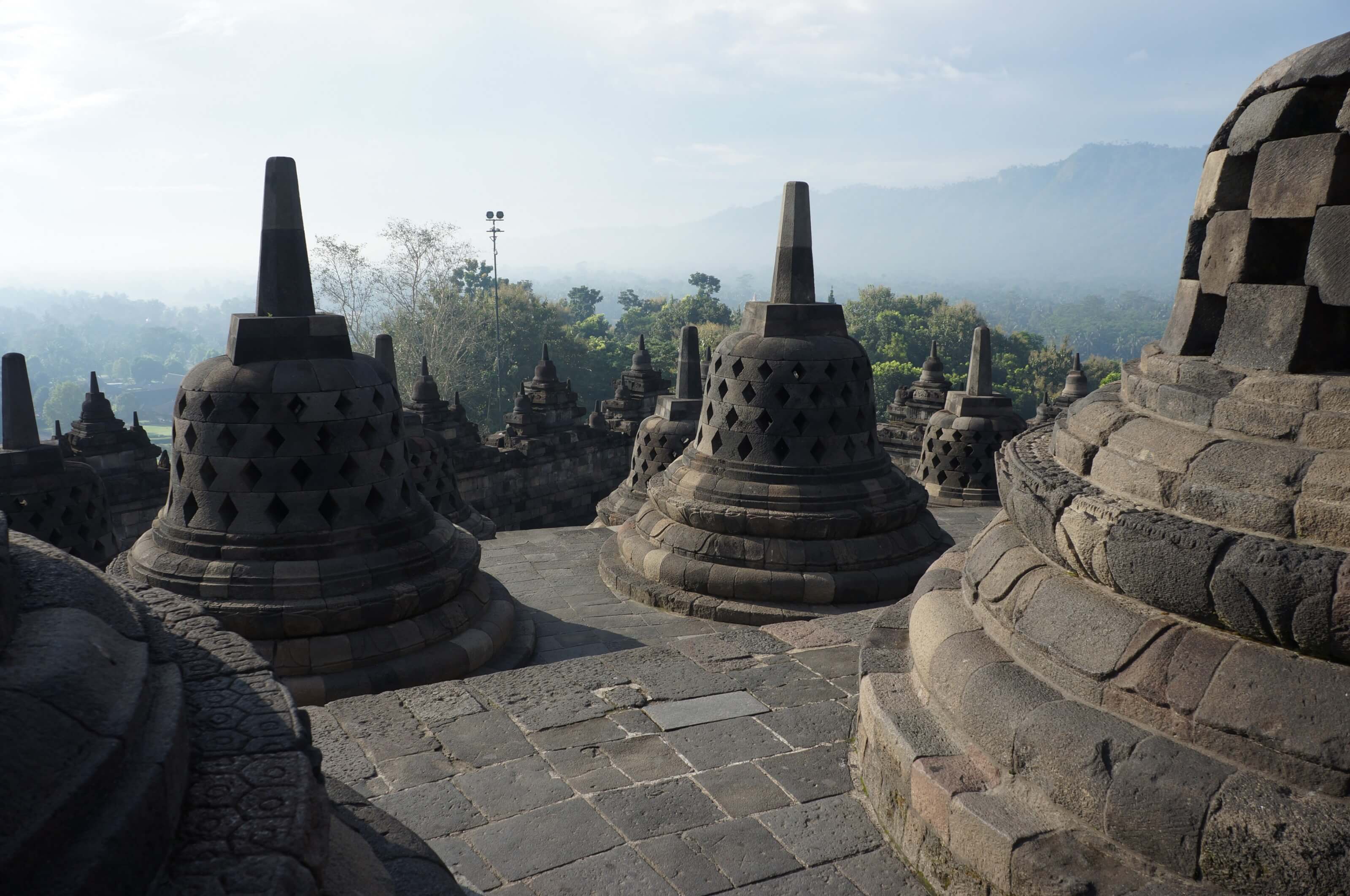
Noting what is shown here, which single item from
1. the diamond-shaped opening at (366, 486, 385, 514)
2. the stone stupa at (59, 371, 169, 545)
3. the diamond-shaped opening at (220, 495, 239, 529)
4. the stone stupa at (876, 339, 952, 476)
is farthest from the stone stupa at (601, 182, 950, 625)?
the stone stupa at (876, 339, 952, 476)

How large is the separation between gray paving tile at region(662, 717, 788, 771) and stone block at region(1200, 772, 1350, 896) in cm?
199

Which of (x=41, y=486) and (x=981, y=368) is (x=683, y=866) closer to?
(x=41, y=486)

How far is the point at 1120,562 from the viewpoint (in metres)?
2.90

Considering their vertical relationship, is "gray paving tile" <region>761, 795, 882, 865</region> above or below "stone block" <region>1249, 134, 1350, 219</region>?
below

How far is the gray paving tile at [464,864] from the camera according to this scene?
326 cm

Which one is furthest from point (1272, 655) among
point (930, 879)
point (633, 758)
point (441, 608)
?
point (441, 608)

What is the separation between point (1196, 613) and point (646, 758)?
2333 millimetres

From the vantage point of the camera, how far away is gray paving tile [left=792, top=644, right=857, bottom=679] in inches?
200

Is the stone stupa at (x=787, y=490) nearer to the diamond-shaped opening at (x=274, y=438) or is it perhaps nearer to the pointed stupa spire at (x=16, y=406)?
the diamond-shaped opening at (x=274, y=438)

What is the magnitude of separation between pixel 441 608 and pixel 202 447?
1.89 metres

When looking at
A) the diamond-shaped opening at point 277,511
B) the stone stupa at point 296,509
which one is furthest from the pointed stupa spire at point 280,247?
the diamond-shaped opening at point 277,511

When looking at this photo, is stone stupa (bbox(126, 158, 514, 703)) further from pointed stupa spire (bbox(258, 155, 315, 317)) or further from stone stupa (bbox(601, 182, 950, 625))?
stone stupa (bbox(601, 182, 950, 625))

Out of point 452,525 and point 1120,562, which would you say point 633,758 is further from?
point 452,525

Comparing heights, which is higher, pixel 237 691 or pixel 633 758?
pixel 237 691
